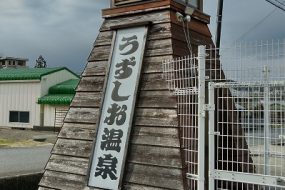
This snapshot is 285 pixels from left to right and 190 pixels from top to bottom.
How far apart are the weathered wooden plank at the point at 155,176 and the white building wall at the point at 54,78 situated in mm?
22346

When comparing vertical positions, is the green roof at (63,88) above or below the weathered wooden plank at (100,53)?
above

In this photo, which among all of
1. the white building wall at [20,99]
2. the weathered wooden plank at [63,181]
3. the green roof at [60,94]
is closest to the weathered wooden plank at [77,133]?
the weathered wooden plank at [63,181]

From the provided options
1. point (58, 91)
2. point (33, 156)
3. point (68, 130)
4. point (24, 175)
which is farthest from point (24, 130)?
point (68, 130)

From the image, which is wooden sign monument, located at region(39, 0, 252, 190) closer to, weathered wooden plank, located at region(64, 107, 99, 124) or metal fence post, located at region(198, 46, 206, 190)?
weathered wooden plank, located at region(64, 107, 99, 124)

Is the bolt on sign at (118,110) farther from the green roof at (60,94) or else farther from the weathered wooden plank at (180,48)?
the green roof at (60,94)

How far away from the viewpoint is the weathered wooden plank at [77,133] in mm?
5555

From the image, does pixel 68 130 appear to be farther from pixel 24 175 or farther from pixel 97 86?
pixel 24 175

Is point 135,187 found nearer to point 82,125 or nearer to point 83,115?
point 82,125

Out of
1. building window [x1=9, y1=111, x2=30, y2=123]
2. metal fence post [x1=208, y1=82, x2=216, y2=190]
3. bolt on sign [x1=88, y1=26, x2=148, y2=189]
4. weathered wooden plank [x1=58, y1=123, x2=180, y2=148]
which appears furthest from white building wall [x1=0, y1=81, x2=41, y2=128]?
metal fence post [x1=208, y1=82, x2=216, y2=190]

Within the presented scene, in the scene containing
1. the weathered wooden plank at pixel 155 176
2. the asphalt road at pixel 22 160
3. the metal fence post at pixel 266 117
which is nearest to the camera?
the metal fence post at pixel 266 117

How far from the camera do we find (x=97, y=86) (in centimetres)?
577

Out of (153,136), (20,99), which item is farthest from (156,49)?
(20,99)

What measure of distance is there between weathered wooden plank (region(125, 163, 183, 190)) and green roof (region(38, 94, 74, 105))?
19991mm

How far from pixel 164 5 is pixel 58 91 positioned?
2210cm
